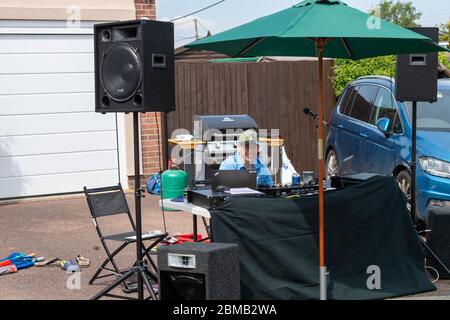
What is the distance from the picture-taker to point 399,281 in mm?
6531

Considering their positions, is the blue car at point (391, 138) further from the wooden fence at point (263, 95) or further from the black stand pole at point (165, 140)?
the black stand pole at point (165, 140)

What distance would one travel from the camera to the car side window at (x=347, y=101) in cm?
1077

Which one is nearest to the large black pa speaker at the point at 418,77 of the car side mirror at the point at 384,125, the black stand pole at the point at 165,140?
the car side mirror at the point at 384,125

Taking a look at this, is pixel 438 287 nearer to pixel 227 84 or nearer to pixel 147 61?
pixel 147 61

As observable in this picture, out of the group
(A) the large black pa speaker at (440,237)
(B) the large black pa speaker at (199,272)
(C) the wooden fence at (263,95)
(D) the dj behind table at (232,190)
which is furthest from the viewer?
(C) the wooden fence at (263,95)

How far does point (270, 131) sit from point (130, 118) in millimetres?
2666

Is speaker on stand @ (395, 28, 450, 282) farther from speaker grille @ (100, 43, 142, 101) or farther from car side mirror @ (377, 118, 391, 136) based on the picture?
→ speaker grille @ (100, 43, 142, 101)

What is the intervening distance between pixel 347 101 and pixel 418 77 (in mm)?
2875

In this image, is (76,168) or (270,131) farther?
(270,131)

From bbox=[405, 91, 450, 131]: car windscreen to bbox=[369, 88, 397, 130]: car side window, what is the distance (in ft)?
0.72

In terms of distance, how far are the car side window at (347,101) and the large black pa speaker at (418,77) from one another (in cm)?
262

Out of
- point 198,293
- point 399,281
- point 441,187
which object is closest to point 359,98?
point 441,187

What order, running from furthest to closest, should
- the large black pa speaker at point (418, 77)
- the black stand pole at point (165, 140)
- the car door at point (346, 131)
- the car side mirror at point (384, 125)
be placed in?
1. the black stand pole at point (165, 140)
2. the car door at point (346, 131)
3. the car side mirror at point (384, 125)
4. the large black pa speaker at point (418, 77)

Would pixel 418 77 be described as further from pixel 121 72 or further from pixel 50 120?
pixel 50 120
